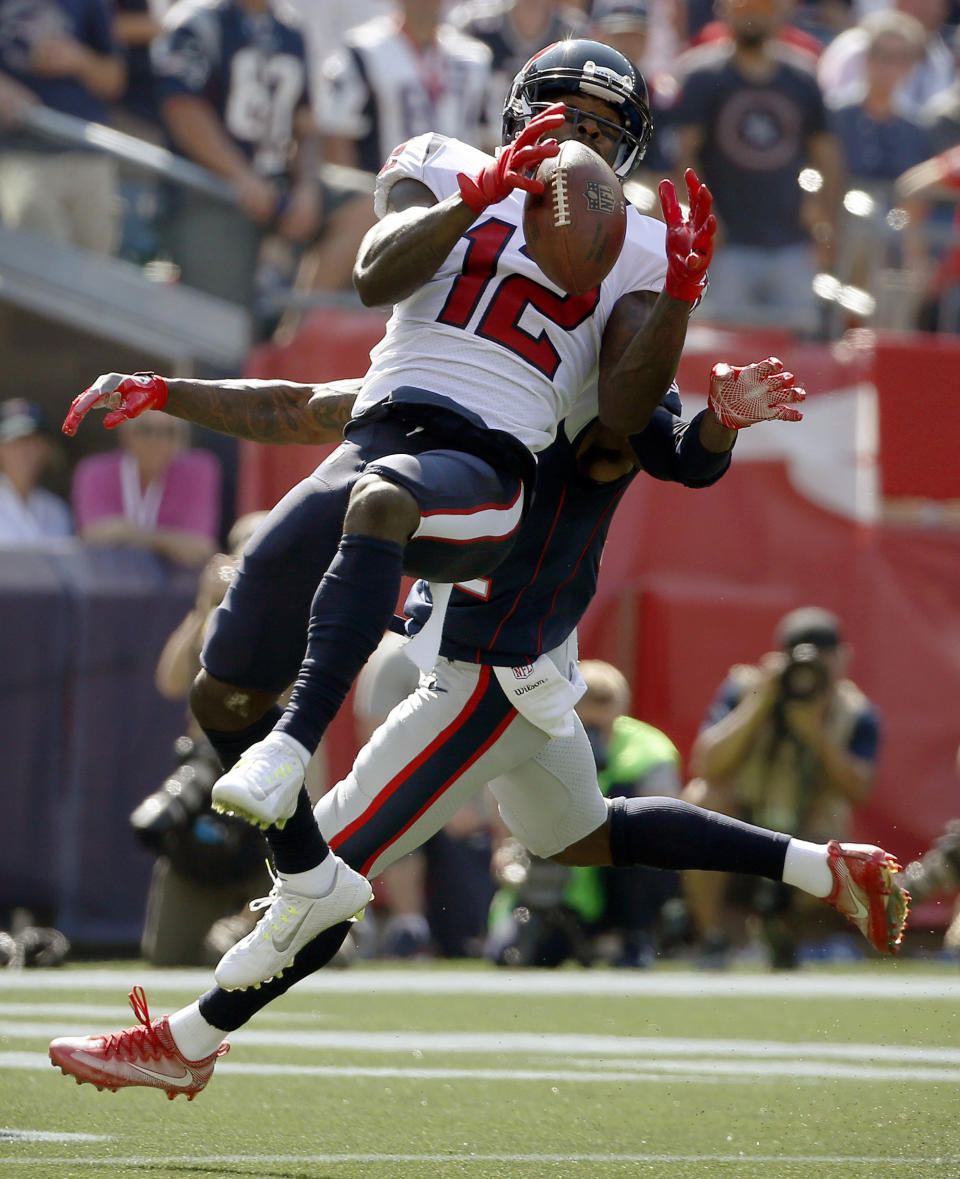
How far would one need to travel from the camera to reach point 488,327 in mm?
A: 3682

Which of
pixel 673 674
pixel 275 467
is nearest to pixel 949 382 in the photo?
pixel 673 674

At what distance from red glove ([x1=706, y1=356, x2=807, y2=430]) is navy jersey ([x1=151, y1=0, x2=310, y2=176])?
17.1 feet

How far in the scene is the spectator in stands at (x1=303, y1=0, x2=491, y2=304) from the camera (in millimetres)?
8383

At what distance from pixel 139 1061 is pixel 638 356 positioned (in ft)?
5.30

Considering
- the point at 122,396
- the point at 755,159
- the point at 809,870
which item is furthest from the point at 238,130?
the point at 809,870

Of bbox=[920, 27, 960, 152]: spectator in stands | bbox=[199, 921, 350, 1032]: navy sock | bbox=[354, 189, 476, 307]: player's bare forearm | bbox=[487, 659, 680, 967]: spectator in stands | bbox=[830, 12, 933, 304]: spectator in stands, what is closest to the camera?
bbox=[354, 189, 476, 307]: player's bare forearm

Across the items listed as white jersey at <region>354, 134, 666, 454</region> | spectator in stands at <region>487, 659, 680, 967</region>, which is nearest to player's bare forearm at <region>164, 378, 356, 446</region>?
white jersey at <region>354, 134, 666, 454</region>

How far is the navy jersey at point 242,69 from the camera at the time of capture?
331 inches

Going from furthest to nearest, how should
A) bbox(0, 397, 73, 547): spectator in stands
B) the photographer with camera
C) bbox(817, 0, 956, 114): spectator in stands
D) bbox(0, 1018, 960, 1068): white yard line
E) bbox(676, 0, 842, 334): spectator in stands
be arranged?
bbox(817, 0, 956, 114): spectator in stands < bbox(676, 0, 842, 334): spectator in stands < bbox(0, 397, 73, 547): spectator in stands < the photographer with camera < bbox(0, 1018, 960, 1068): white yard line

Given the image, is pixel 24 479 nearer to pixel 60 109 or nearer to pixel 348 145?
pixel 60 109

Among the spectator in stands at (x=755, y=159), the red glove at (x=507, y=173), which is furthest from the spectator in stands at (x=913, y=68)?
the red glove at (x=507, y=173)

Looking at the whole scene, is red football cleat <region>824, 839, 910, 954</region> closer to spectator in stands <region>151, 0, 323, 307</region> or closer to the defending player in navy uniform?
the defending player in navy uniform

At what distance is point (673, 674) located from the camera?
7.96m

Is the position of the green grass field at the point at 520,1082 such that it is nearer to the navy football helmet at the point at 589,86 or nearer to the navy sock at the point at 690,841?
the navy sock at the point at 690,841
